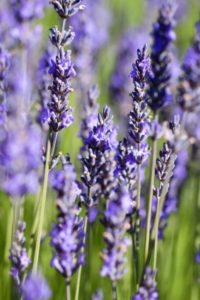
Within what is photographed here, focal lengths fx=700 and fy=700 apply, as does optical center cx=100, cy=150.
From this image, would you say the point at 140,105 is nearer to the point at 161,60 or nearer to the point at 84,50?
the point at 161,60

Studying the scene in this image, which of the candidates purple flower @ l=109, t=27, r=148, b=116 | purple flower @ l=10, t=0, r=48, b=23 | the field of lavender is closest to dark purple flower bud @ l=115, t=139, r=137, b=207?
the field of lavender

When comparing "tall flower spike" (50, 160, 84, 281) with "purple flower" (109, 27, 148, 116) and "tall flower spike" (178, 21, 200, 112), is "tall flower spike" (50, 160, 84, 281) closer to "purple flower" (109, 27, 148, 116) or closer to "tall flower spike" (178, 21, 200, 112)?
"tall flower spike" (178, 21, 200, 112)

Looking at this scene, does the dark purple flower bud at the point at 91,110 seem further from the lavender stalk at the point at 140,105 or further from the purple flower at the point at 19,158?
the purple flower at the point at 19,158

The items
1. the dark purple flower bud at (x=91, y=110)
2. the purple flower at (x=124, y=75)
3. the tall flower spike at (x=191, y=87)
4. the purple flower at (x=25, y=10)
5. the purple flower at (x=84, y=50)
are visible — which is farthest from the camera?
the purple flower at (x=124, y=75)

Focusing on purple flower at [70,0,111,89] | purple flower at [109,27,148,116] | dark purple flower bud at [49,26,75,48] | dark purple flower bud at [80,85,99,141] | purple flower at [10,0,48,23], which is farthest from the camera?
purple flower at [109,27,148,116]

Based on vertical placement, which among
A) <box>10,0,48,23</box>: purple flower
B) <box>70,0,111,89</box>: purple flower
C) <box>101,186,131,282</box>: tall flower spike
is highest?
<box>70,0,111,89</box>: purple flower

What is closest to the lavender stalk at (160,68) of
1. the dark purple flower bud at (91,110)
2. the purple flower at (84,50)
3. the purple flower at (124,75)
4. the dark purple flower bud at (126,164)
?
the dark purple flower bud at (126,164)

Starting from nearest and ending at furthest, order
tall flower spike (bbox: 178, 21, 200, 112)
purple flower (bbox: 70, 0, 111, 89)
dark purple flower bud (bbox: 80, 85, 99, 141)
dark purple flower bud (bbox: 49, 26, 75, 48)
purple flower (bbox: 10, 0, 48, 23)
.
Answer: tall flower spike (bbox: 178, 21, 200, 112), dark purple flower bud (bbox: 49, 26, 75, 48), dark purple flower bud (bbox: 80, 85, 99, 141), purple flower (bbox: 10, 0, 48, 23), purple flower (bbox: 70, 0, 111, 89)
